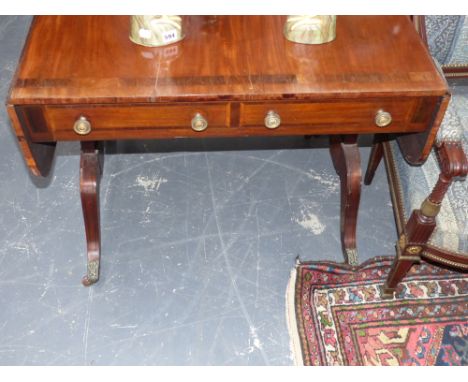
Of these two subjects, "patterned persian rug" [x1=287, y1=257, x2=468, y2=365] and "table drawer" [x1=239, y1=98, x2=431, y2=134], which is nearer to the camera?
"table drawer" [x1=239, y1=98, x2=431, y2=134]

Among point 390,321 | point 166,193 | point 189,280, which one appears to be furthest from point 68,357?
point 390,321

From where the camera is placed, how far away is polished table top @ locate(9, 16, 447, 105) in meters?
1.34

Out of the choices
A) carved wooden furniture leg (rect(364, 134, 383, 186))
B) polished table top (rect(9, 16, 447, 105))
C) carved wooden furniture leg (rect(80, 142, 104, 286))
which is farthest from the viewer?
carved wooden furniture leg (rect(364, 134, 383, 186))

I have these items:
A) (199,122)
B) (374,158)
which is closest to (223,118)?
(199,122)

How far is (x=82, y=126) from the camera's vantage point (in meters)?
1.38

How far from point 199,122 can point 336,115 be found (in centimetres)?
38

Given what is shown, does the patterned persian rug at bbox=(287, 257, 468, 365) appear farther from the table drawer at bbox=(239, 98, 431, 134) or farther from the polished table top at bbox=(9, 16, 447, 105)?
the polished table top at bbox=(9, 16, 447, 105)

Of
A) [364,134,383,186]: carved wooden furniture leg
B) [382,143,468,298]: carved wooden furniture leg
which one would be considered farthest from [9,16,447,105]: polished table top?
[364,134,383,186]: carved wooden furniture leg

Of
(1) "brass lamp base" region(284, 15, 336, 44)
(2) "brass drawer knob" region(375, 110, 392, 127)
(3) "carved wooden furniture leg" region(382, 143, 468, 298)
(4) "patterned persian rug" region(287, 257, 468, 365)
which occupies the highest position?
(1) "brass lamp base" region(284, 15, 336, 44)

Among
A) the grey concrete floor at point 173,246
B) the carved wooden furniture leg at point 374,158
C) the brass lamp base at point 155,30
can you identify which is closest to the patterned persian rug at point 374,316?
the grey concrete floor at point 173,246

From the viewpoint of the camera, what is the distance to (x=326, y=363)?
5.73 ft

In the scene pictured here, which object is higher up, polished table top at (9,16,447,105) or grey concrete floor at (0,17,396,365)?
polished table top at (9,16,447,105)

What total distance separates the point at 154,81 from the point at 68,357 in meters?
1.00
